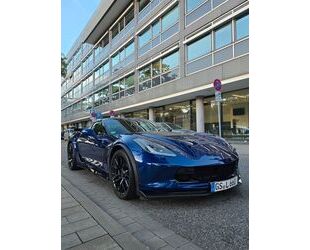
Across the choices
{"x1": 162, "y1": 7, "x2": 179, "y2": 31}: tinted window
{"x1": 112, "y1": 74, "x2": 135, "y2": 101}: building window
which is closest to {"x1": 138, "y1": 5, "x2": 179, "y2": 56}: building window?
{"x1": 162, "y1": 7, "x2": 179, "y2": 31}: tinted window

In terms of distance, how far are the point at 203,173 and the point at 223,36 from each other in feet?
36.9

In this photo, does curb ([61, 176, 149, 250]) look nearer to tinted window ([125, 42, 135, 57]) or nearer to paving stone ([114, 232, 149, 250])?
paving stone ([114, 232, 149, 250])

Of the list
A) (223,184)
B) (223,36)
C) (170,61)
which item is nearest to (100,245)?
(223,184)

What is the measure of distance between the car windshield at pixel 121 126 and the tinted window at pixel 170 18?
1334 centimetres

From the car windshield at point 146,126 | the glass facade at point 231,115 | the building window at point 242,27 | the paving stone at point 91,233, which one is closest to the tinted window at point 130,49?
the glass facade at point 231,115

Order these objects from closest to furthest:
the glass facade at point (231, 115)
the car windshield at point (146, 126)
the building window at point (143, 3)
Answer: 1. the car windshield at point (146, 126)
2. the glass facade at point (231, 115)
3. the building window at point (143, 3)

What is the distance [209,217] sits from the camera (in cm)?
296

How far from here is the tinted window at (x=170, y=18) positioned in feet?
54.6

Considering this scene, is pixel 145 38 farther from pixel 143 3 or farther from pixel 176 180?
pixel 176 180

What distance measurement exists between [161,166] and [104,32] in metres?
30.8

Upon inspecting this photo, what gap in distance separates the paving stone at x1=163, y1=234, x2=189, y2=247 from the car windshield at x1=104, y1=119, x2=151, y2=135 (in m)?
2.11

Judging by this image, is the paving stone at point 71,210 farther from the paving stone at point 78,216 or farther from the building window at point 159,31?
the building window at point 159,31

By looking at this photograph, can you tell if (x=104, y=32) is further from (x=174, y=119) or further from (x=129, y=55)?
(x=174, y=119)
